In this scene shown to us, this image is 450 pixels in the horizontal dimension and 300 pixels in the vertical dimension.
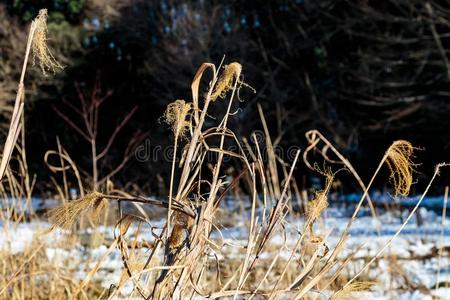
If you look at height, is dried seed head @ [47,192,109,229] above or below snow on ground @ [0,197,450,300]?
above

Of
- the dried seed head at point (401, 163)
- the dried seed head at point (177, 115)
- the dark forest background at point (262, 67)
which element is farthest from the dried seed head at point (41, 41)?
the dark forest background at point (262, 67)

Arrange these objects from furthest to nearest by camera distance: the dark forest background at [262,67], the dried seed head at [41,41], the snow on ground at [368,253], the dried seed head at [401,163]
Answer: the dark forest background at [262,67] < the snow on ground at [368,253] < the dried seed head at [401,163] < the dried seed head at [41,41]

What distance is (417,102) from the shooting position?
11.7m

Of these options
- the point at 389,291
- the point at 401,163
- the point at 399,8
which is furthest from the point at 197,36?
the point at 401,163

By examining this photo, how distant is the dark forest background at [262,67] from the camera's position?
38.8 ft

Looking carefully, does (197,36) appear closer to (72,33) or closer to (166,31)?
(166,31)

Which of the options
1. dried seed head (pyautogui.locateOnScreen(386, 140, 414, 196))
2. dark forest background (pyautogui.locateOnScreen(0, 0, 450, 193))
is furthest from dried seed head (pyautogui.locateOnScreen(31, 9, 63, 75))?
dark forest background (pyautogui.locateOnScreen(0, 0, 450, 193))

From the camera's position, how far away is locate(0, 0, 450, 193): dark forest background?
38.8 feet

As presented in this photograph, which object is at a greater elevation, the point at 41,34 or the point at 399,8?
the point at 399,8

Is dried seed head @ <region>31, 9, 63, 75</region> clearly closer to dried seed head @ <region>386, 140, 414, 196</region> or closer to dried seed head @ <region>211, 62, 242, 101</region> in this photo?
dried seed head @ <region>211, 62, 242, 101</region>

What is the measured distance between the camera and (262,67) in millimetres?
13148

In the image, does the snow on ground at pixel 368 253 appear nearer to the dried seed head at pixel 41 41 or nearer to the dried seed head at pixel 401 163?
the dried seed head at pixel 41 41

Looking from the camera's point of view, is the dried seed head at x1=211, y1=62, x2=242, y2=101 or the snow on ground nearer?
the dried seed head at x1=211, y1=62, x2=242, y2=101

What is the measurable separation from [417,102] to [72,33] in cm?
727
